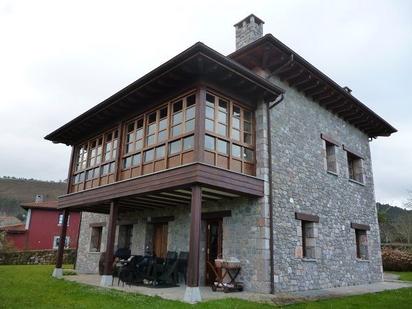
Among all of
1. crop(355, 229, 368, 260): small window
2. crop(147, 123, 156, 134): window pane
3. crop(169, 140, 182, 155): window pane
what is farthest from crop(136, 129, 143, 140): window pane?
crop(355, 229, 368, 260): small window

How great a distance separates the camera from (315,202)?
37.1 feet

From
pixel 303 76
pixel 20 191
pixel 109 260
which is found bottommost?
pixel 109 260

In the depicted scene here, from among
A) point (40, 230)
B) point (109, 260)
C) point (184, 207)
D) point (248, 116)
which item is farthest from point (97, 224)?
point (40, 230)

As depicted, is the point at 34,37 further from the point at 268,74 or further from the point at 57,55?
the point at 268,74

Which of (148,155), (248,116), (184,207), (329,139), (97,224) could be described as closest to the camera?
A: (148,155)

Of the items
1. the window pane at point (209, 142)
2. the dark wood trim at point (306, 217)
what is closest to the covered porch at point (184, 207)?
the window pane at point (209, 142)

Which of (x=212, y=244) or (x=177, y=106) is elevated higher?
(x=177, y=106)

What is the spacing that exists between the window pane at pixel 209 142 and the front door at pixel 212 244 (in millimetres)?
2644

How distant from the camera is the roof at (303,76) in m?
10.0

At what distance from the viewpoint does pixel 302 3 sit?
897 centimetres

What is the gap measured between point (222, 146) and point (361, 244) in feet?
26.2

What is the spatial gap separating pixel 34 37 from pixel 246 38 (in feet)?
21.0

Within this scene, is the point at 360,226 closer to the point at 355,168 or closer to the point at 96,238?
the point at 355,168

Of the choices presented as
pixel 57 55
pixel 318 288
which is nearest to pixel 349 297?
pixel 318 288
